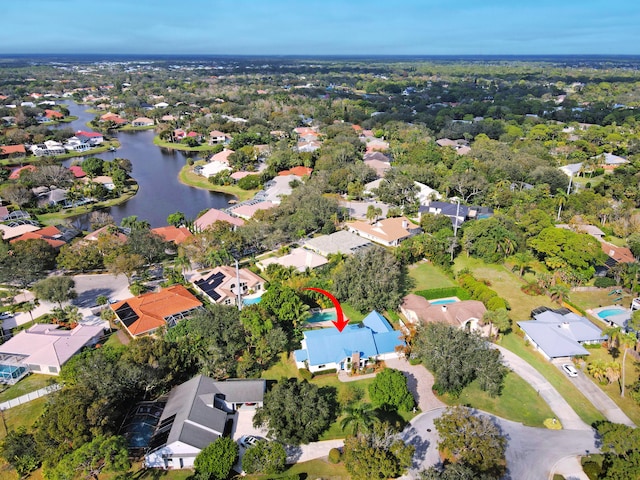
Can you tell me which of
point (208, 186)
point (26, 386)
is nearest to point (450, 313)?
point (26, 386)

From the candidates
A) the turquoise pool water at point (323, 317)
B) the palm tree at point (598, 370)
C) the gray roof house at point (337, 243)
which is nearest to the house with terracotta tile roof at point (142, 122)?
the gray roof house at point (337, 243)

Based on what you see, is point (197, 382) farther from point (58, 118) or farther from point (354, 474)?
point (58, 118)

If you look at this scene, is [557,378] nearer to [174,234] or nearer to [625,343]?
[625,343]

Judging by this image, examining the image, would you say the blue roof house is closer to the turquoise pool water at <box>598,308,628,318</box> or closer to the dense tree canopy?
the dense tree canopy

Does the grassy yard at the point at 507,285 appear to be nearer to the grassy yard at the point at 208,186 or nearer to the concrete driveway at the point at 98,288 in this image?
the concrete driveway at the point at 98,288

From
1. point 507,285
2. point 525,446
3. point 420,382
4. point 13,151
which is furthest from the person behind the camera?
point 13,151

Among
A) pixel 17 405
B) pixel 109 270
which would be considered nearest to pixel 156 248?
pixel 109 270
